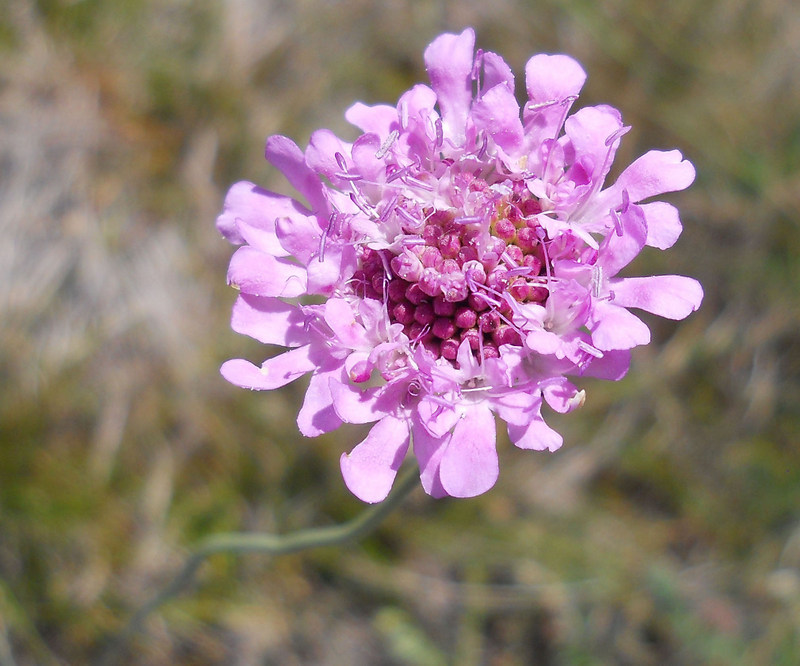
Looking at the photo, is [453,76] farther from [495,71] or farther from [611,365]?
[611,365]

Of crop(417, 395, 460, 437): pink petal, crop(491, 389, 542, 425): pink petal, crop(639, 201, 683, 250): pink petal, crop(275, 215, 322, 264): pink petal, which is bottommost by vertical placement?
crop(417, 395, 460, 437): pink petal

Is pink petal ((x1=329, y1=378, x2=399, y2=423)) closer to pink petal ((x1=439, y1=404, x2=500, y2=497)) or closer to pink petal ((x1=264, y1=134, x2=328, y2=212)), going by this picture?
pink petal ((x1=439, y1=404, x2=500, y2=497))

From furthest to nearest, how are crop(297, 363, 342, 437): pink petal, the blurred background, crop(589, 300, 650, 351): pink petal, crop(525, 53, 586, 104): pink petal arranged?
the blurred background
crop(525, 53, 586, 104): pink petal
crop(297, 363, 342, 437): pink petal
crop(589, 300, 650, 351): pink petal

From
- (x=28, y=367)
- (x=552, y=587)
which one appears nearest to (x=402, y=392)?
(x=552, y=587)

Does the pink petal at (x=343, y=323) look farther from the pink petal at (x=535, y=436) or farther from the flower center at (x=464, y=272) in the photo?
the pink petal at (x=535, y=436)

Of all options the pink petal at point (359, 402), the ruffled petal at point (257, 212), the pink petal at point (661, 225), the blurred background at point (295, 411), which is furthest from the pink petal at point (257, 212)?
the blurred background at point (295, 411)

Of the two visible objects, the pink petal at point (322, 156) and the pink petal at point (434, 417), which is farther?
the pink petal at point (322, 156)

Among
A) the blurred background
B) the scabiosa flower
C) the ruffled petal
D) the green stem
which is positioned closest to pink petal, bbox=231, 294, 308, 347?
the scabiosa flower
